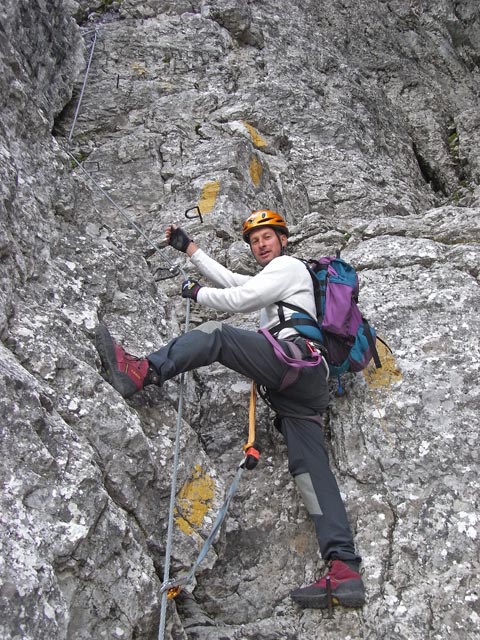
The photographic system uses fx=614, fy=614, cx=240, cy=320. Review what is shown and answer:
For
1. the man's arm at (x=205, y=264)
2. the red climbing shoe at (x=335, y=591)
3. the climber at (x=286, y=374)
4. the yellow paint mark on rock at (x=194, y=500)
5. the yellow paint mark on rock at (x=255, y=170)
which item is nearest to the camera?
the red climbing shoe at (x=335, y=591)

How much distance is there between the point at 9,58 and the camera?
24.1 ft

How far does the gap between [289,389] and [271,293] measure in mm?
1018

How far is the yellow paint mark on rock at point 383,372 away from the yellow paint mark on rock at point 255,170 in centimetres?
467

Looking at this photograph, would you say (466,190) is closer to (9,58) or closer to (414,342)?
(414,342)

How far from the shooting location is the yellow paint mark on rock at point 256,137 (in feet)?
38.9

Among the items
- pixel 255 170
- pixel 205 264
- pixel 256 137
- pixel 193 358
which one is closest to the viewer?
pixel 193 358

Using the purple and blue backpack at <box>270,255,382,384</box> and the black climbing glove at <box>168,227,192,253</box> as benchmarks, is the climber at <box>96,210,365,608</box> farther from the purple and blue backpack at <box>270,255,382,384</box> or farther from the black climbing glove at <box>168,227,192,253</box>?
the black climbing glove at <box>168,227,192,253</box>

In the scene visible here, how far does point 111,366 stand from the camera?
5.72m

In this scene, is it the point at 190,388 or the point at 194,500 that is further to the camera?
the point at 190,388

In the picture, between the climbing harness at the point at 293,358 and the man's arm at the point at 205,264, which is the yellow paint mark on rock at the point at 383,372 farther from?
the man's arm at the point at 205,264

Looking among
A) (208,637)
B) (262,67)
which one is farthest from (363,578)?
(262,67)

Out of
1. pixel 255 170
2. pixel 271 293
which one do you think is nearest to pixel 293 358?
pixel 271 293

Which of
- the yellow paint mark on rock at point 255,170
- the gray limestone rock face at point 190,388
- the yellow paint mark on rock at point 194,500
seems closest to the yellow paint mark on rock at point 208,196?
the gray limestone rock face at point 190,388

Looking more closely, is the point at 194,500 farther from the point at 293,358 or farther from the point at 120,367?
the point at 293,358
